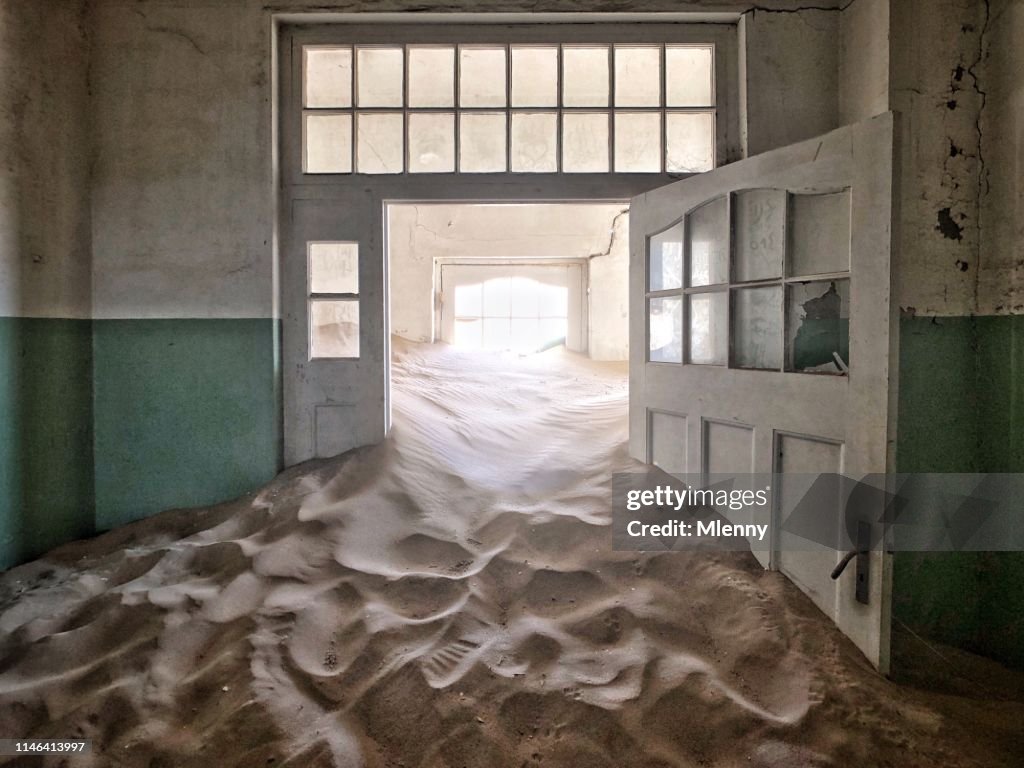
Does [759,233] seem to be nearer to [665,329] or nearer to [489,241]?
[665,329]

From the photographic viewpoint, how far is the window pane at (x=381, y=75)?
9.59ft

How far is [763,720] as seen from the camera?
62.4 inches

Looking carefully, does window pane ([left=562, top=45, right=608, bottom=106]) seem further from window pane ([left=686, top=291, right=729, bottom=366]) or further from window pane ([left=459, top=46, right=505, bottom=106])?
window pane ([left=686, top=291, right=729, bottom=366])

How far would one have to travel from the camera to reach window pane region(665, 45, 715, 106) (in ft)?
9.50

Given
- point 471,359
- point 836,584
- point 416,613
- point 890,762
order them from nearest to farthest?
1. point 890,762
2. point 836,584
3. point 416,613
4. point 471,359

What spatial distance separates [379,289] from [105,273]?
139 centimetres

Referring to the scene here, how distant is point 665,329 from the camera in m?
2.70

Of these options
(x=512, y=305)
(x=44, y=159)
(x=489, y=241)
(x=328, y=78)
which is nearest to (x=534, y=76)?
(x=328, y=78)

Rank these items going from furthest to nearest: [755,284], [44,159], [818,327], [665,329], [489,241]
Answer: [489,241]
[665,329]
[44,159]
[755,284]
[818,327]

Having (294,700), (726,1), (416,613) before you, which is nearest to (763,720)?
(416,613)

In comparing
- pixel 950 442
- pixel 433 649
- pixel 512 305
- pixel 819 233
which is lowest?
pixel 433 649

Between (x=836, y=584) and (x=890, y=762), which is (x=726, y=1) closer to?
(x=836, y=584)

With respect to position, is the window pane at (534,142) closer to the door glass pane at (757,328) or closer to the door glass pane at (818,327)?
the door glass pane at (757,328)

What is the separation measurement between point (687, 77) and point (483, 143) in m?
1.13
